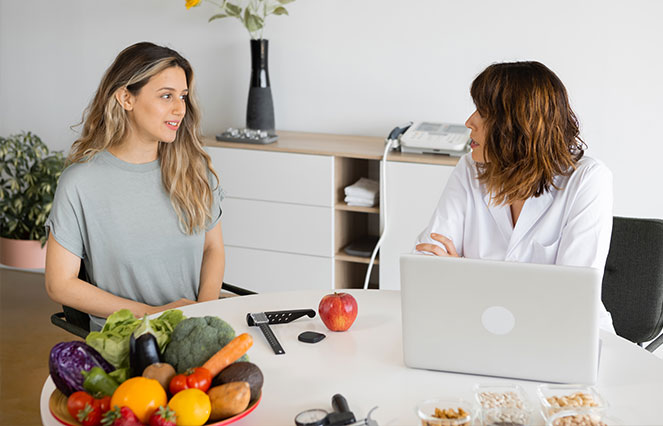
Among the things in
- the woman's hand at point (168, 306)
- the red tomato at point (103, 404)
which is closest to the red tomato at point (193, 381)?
the red tomato at point (103, 404)

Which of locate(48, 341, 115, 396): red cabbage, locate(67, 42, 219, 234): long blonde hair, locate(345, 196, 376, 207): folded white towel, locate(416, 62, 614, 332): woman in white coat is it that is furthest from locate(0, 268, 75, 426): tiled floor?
locate(416, 62, 614, 332): woman in white coat

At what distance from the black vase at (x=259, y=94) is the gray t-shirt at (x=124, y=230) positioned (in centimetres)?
147

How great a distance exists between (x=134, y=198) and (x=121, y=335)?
879 mm

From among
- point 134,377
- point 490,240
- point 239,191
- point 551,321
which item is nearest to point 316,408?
point 134,377

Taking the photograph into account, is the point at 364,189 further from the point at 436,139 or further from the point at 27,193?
the point at 27,193

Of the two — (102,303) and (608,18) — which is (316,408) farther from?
(608,18)

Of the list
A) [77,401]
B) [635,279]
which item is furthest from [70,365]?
[635,279]

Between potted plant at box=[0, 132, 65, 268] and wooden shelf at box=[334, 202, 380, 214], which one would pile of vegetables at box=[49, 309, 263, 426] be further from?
potted plant at box=[0, 132, 65, 268]

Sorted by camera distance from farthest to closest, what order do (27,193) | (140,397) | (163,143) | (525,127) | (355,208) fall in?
(27,193) → (355,208) → (163,143) → (525,127) → (140,397)

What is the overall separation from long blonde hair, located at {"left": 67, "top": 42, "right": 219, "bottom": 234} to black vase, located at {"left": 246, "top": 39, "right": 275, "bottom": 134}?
1353 mm

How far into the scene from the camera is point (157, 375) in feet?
4.35

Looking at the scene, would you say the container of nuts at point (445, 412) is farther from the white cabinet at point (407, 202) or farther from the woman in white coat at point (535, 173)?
the white cabinet at point (407, 202)

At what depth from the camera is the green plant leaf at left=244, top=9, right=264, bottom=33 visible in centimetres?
366

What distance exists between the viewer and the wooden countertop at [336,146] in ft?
11.2
